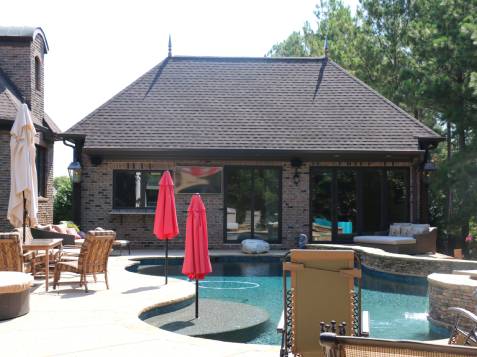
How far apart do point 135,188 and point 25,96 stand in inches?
164

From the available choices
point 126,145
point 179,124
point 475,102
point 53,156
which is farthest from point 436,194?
point 53,156

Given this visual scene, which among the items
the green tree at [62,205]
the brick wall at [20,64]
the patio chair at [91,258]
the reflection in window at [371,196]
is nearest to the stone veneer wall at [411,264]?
the reflection in window at [371,196]

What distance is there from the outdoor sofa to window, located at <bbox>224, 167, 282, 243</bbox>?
2.55 meters

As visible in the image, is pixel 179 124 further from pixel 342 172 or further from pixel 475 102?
pixel 475 102

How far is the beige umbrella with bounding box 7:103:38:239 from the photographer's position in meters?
10.8

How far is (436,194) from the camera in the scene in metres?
24.1

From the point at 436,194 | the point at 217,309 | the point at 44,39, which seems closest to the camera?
the point at 217,309

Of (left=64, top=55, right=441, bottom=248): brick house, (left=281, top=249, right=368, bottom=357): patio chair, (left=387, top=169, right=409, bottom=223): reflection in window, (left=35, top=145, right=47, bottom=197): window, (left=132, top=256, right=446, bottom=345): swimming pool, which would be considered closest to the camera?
(left=281, top=249, right=368, bottom=357): patio chair

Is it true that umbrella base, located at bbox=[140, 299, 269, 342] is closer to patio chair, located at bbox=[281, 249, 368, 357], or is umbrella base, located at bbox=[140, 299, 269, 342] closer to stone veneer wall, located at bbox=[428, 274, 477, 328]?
stone veneer wall, located at bbox=[428, 274, 477, 328]

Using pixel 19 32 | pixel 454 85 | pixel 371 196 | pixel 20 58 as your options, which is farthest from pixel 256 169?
pixel 19 32

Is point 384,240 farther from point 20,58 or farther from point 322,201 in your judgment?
point 20,58

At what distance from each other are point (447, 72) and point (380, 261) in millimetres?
8246

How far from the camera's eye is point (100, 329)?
681cm

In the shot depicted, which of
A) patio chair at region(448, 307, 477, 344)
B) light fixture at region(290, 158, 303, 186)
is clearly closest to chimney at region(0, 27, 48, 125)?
light fixture at region(290, 158, 303, 186)
